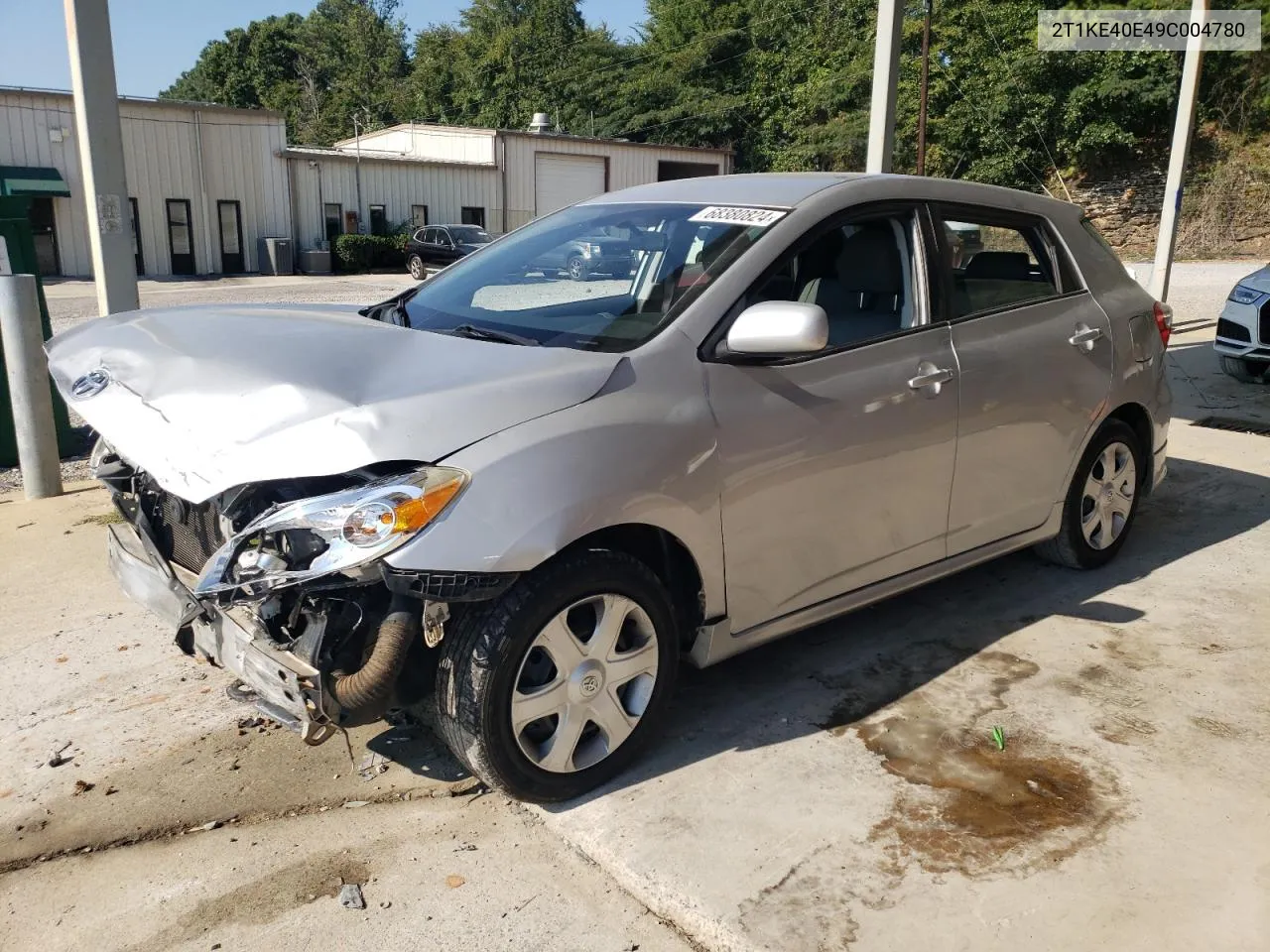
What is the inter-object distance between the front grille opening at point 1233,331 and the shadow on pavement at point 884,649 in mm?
4406

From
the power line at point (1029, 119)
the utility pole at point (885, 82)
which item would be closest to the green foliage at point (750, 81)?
the power line at point (1029, 119)

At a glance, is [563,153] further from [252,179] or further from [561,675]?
[561,675]

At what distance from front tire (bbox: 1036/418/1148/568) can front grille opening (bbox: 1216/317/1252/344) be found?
5.49 metres

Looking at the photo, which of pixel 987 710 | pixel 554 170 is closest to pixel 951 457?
pixel 987 710

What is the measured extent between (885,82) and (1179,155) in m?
8.43

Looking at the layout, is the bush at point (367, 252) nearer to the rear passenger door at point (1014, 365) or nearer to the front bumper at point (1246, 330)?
the front bumper at point (1246, 330)

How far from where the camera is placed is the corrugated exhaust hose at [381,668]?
2652 millimetres

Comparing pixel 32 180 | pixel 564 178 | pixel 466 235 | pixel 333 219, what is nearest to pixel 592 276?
pixel 466 235

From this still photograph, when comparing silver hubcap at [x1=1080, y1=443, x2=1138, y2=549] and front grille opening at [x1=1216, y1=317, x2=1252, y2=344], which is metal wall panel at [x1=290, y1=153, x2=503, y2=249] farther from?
silver hubcap at [x1=1080, y1=443, x2=1138, y2=549]

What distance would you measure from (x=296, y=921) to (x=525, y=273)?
2.40 metres

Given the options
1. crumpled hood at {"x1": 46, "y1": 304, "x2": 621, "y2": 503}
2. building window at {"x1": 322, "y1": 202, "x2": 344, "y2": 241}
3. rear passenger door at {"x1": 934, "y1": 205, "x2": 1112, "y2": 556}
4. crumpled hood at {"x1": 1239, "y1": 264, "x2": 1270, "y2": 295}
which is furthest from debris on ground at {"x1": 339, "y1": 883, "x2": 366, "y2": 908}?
building window at {"x1": 322, "y1": 202, "x2": 344, "y2": 241}

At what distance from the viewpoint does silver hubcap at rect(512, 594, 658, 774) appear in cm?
288

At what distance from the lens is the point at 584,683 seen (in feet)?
9.71

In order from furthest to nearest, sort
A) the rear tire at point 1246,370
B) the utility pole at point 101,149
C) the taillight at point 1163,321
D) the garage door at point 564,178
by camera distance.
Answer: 1. the garage door at point 564,178
2. the rear tire at point 1246,370
3. the utility pole at point 101,149
4. the taillight at point 1163,321
